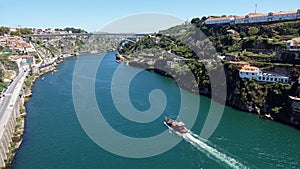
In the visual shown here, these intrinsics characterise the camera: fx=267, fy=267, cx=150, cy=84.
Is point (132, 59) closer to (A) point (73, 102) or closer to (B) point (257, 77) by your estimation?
(A) point (73, 102)

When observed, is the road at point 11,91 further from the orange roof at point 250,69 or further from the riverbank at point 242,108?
the orange roof at point 250,69

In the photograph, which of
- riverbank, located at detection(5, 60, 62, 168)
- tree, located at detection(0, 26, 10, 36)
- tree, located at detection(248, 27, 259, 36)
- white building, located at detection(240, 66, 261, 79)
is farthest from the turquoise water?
tree, located at detection(0, 26, 10, 36)

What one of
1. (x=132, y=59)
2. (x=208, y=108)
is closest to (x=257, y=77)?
(x=208, y=108)

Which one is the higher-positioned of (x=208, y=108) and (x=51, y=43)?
(x=51, y=43)

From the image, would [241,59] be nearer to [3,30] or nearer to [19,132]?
[19,132]

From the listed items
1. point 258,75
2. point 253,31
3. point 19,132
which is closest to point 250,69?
point 258,75

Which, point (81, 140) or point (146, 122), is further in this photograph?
point (146, 122)
